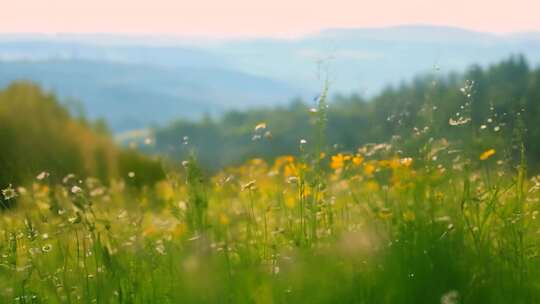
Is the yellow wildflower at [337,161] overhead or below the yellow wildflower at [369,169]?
below

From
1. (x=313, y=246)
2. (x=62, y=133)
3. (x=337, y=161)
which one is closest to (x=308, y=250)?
(x=313, y=246)

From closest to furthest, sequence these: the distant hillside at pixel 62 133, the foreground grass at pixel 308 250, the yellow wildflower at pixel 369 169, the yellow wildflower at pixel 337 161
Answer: the foreground grass at pixel 308 250
the yellow wildflower at pixel 369 169
the yellow wildflower at pixel 337 161
the distant hillside at pixel 62 133

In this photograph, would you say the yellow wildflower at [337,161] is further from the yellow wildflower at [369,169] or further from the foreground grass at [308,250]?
the foreground grass at [308,250]

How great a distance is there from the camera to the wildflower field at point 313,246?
3.02 metres

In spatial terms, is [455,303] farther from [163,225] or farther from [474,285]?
[163,225]

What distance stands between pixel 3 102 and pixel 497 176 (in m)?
9.57

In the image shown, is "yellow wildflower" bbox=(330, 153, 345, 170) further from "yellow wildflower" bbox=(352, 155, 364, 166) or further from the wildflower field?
the wildflower field

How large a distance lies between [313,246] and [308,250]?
3.4 inches

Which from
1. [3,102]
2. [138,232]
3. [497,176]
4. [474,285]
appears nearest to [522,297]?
[474,285]

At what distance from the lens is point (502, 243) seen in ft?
10.6

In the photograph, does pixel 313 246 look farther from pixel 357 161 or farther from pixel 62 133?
pixel 62 133

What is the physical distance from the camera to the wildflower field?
3023mm

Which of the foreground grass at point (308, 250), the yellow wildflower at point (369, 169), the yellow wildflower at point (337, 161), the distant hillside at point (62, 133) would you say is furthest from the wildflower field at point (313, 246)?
the distant hillside at point (62, 133)

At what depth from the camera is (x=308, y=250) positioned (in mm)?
3160
